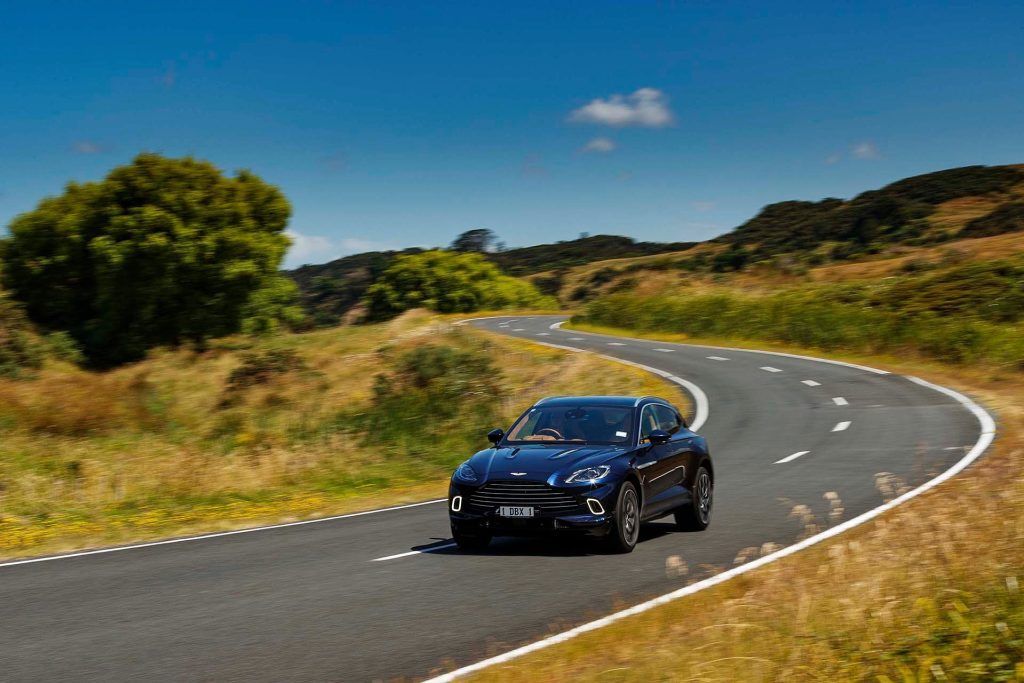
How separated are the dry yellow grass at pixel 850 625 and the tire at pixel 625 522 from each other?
1632 mm

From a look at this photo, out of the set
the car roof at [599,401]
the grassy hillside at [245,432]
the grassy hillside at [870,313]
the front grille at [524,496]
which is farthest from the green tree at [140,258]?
the front grille at [524,496]

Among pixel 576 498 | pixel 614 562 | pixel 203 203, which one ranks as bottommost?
pixel 614 562

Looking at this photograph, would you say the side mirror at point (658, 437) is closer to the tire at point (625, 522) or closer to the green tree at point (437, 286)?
the tire at point (625, 522)

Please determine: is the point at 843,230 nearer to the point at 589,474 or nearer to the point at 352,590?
the point at 589,474

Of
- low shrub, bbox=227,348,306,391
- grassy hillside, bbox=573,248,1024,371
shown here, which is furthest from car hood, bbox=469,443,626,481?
grassy hillside, bbox=573,248,1024,371

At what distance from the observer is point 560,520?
34.3ft

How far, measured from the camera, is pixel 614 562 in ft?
34.4

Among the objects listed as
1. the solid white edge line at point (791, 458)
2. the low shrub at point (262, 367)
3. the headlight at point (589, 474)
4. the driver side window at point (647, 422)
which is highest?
the low shrub at point (262, 367)

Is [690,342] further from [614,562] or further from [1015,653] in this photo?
[1015,653]

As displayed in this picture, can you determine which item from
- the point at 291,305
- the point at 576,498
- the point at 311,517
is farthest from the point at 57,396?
the point at 291,305

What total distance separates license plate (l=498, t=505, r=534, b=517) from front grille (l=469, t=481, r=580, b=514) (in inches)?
1.6

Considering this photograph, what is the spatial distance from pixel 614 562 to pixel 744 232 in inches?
5337

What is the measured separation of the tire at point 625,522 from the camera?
420 inches

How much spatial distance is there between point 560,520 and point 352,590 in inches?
84.9
